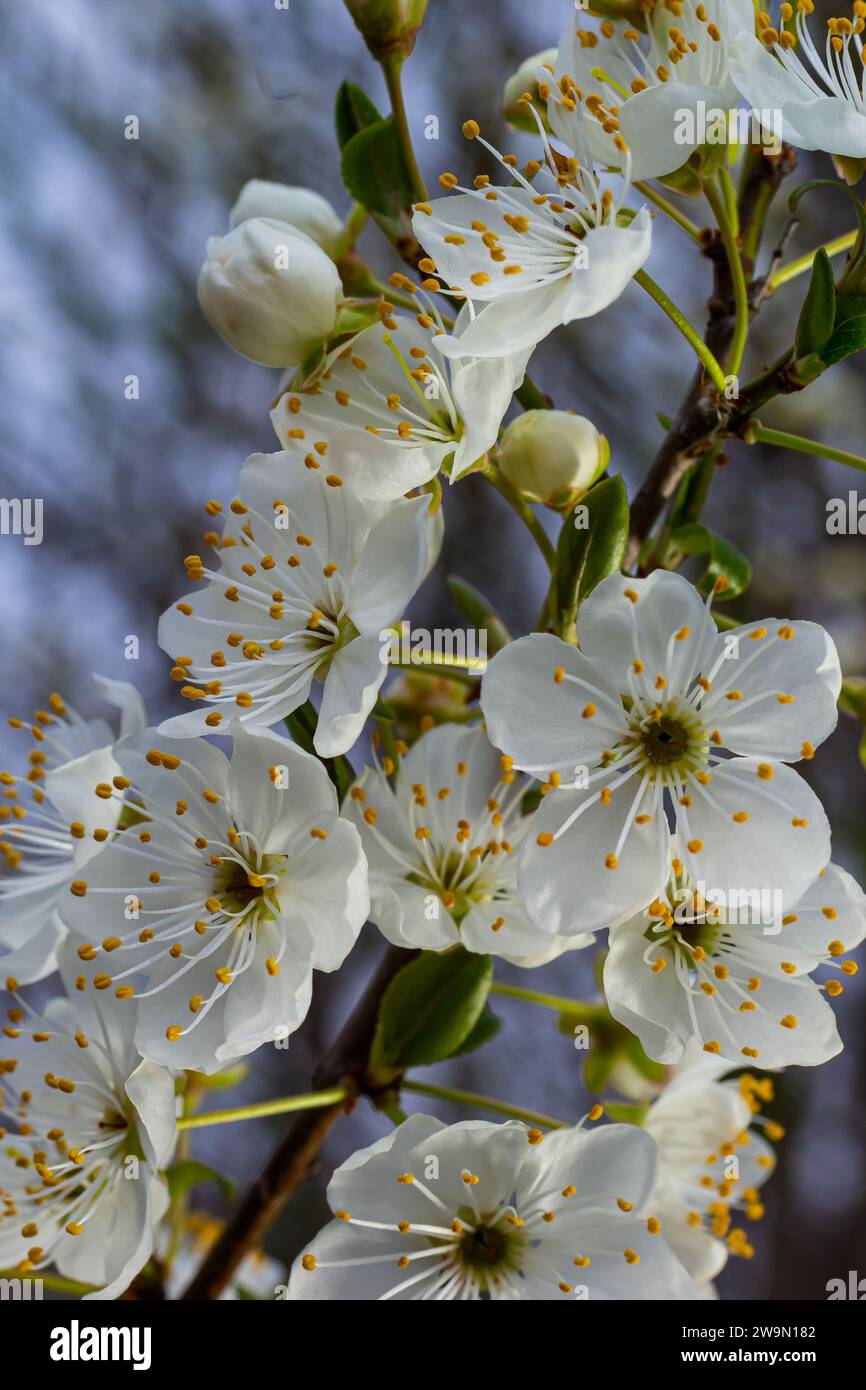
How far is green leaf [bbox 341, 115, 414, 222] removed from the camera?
981 mm

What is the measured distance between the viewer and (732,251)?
33.7 inches

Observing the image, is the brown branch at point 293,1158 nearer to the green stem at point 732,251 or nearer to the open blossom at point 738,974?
the open blossom at point 738,974

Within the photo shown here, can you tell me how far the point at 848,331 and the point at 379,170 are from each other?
1.22 feet

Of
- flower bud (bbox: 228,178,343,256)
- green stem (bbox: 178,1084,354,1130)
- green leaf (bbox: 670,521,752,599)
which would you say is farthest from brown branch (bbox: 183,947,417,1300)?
flower bud (bbox: 228,178,343,256)

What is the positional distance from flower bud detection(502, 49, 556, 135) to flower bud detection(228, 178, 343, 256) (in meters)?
0.16

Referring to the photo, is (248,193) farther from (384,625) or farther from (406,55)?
(384,625)

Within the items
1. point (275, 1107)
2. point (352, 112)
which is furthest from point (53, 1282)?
point (352, 112)

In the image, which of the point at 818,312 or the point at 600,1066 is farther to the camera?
the point at 600,1066

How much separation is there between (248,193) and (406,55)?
0.16m

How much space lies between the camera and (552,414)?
87 centimetres

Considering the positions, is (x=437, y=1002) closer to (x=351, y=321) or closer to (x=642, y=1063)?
(x=642, y=1063)

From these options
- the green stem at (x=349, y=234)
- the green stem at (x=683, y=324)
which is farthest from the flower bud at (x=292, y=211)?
the green stem at (x=683, y=324)

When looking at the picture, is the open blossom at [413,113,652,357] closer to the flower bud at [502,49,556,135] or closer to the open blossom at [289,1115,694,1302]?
the flower bud at [502,49,556,135]
